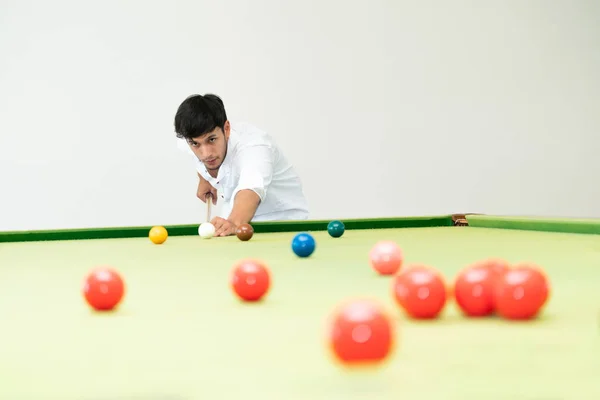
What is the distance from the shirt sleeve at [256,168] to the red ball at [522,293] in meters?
2.30

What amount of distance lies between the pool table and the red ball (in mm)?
23

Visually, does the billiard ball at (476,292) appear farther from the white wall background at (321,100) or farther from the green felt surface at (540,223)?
the white wall background at (321,100)

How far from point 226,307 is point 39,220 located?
4548 millimetres

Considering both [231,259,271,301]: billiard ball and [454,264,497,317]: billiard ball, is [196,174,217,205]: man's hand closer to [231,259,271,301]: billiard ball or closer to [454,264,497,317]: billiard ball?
[231,259,271,301]: billiard ball

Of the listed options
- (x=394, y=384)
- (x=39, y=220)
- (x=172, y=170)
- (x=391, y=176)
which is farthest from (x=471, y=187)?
(x=394, y=384)

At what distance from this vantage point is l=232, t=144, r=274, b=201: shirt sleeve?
3295mm

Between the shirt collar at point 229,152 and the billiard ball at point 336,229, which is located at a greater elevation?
the shirt collar at point 229,152

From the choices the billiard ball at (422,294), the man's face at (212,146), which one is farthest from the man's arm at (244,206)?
the billiard ball at (422,294)

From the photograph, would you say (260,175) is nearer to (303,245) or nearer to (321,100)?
(303,245)

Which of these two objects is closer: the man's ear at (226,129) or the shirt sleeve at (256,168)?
the shirt sleeve at (256,168)

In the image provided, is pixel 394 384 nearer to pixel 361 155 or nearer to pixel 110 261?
pixel 110 261

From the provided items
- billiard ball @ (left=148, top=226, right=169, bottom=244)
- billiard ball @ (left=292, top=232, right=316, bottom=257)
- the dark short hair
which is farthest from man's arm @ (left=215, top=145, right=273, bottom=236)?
billiard ball @ (left=292, top=232, right=316, bottom=257)

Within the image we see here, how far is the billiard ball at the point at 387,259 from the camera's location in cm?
158

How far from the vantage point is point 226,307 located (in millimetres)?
1205
